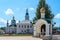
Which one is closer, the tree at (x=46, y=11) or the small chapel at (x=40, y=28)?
the small chapel at (x=40, y=28)

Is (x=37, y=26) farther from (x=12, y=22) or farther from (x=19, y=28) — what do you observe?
(x=12, y=22)

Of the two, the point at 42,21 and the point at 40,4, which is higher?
the point at 40,4

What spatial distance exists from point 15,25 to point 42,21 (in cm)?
4937

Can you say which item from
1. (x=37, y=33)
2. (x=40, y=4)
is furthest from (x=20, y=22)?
(x=37, y=33)

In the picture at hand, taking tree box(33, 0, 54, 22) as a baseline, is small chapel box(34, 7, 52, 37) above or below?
below

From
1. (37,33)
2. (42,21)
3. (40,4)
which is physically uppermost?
(40,4)

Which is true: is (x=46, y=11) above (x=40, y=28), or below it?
above

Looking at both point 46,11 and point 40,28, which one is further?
point 46,11

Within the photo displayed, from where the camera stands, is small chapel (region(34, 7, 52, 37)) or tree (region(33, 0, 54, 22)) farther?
tree (region(33, 0, 54, 22))

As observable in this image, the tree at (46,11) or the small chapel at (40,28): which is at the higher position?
the tree at (46,11)

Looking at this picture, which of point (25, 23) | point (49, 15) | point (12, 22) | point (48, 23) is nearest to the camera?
point (48, 23)

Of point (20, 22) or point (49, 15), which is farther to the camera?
point (20, 22)

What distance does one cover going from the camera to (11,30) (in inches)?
3278

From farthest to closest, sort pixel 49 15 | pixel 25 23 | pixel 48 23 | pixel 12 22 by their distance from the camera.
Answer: pixel 12 22 → pixel 25 23 → pixel 49 15 → pixel 48 23
